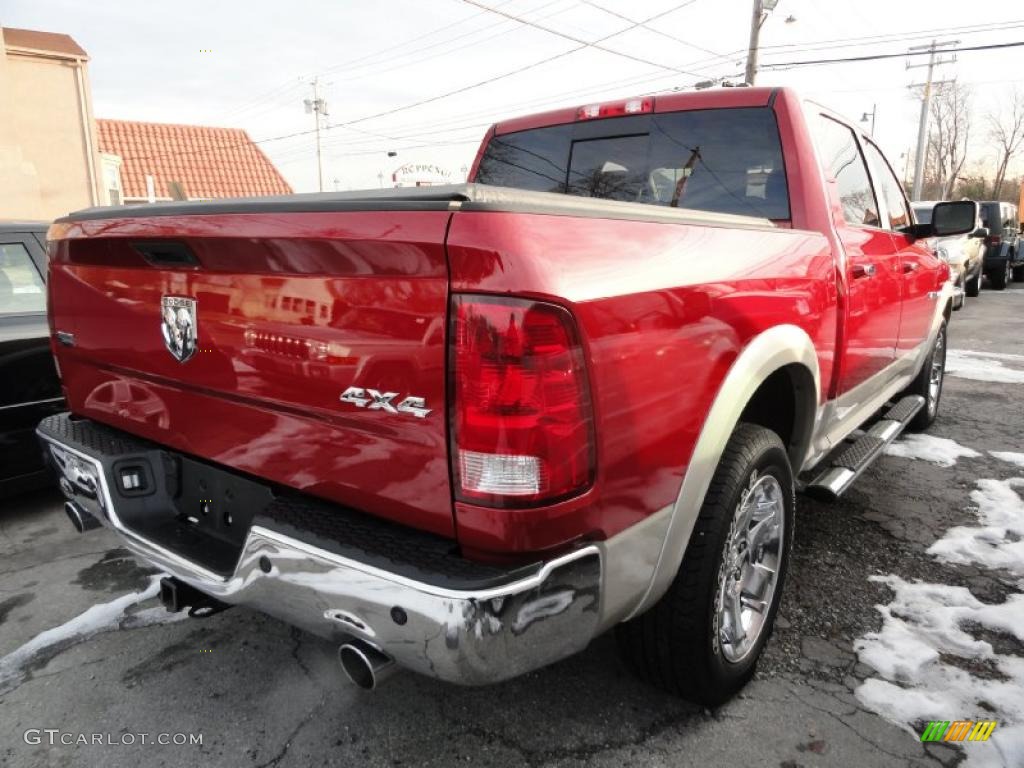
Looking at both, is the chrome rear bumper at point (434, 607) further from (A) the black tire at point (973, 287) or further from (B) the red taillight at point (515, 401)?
(A) the black tire at point (973, 287)

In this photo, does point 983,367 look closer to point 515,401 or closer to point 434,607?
point 515,401

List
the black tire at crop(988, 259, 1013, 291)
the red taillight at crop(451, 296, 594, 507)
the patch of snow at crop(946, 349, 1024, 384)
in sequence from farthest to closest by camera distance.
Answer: the black tire at crop(988, 259, 1013, 291) → the patch of snow at crop(946, 349, 1024, 384) → the red taillight at crop(451, 296, 594, 507)

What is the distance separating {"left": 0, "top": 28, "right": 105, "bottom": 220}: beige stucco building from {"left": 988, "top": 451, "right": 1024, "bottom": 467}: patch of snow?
15.9 metres

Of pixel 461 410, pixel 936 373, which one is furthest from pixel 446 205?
pixel 936 373

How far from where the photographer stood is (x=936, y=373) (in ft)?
17.6

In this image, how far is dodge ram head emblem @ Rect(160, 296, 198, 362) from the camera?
191 centimetres

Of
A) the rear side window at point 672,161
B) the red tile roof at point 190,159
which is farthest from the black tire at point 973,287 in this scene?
the red tile roof at point 190,159

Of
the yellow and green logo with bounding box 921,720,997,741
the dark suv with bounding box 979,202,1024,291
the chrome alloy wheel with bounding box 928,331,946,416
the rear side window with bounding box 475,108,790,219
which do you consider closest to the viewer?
the yellow and green logo with bounding box 921,720,997,741

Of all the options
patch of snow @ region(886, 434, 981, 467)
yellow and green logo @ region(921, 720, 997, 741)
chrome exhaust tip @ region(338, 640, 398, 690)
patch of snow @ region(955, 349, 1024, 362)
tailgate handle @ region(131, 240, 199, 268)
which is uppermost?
tailgate handle @ region(131, 240, 199, 268)

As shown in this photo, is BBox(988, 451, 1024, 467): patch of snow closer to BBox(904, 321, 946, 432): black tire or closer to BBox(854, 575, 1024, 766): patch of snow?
BBox(904, 321, 946, 432): black tire

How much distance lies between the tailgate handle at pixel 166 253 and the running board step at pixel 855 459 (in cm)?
243

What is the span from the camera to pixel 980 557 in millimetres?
3256

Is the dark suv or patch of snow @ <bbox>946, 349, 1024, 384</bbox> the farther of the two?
the dark suv

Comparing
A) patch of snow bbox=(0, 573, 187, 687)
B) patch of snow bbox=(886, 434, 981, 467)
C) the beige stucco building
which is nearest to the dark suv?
patch of snow bbox=(886, 434, 981, 467)
